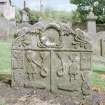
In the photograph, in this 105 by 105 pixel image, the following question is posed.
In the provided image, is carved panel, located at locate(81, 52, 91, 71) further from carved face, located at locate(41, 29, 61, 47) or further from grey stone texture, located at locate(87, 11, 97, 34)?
grey stone texture, located at locate(87, 11, 97, 34)

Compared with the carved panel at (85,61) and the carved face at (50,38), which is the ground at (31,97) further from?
the carved face at (50,38)

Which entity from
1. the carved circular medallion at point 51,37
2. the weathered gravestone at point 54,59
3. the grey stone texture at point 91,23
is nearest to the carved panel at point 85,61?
the weathered gravestone at point 54,59

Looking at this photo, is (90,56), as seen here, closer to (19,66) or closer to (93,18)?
(19,66)

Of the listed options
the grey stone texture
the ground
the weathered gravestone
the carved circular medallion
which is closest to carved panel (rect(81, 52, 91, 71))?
the weathered gravestone

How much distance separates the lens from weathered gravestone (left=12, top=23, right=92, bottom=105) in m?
8.41

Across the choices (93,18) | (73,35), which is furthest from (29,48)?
(93,18)

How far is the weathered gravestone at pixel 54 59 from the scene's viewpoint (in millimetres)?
8406

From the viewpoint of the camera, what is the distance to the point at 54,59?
845 cm

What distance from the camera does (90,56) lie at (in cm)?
840

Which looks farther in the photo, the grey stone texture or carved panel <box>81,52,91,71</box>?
the grey stone texture

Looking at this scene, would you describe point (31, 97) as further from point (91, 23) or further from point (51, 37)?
point (91, 23)

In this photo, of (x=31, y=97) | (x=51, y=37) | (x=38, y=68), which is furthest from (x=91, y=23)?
(x=31, y=97)

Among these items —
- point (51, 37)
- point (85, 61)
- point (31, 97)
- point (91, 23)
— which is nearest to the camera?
point (31, 97)

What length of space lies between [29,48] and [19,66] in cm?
46
